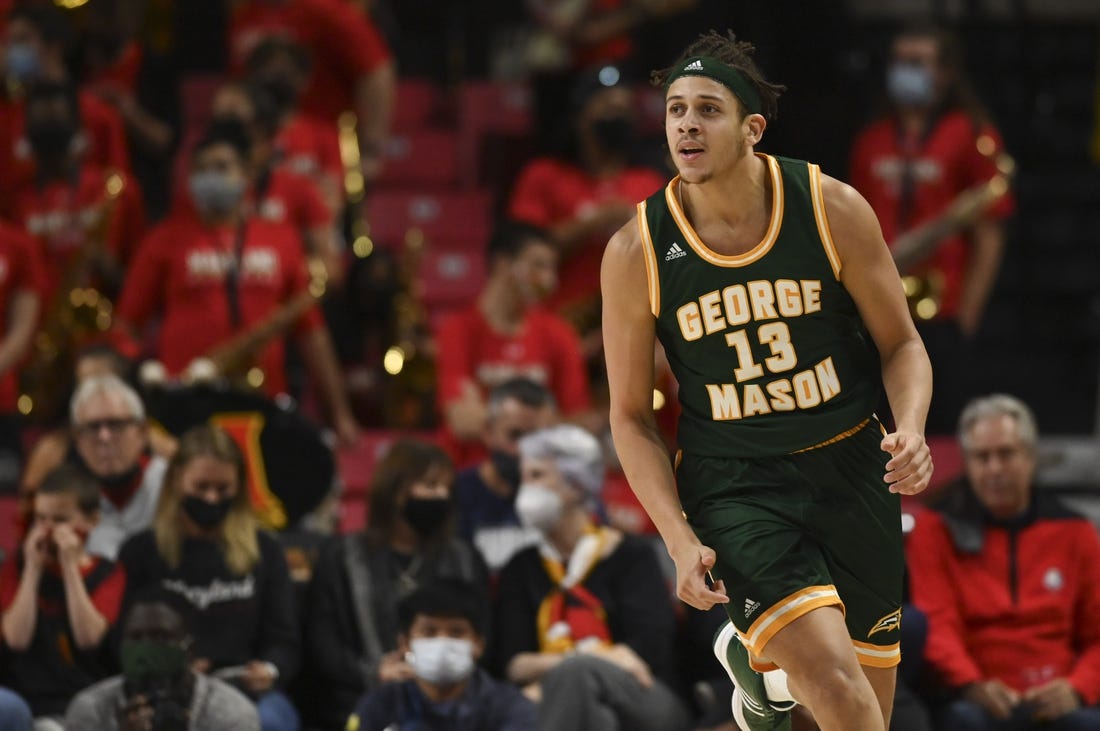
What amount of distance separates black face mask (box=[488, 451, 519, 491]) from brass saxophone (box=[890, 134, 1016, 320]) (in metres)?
2.56

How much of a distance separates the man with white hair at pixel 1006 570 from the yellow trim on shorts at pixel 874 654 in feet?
6.41

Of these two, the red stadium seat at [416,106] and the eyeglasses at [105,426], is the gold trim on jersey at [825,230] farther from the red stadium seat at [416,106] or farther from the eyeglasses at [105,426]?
the red stadium seat at [416,106]

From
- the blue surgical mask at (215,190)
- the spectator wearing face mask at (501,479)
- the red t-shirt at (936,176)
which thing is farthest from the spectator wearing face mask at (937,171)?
the blue surgical mask at (215,190)

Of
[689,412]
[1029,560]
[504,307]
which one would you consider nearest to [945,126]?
[504,307]

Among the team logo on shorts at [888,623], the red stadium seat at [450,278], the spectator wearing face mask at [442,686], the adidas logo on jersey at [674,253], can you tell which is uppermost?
the red stadium seat at [450,278]

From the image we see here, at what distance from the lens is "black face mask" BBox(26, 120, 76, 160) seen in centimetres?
912

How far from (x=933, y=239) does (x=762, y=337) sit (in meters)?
4.84

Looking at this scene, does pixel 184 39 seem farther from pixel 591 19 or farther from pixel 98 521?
pixel 98 521

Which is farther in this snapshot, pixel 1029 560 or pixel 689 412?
pixel 1029 560

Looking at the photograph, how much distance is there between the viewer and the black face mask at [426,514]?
22.6ft

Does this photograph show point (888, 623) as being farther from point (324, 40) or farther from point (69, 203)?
point (324, 40)

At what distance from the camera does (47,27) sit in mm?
9711

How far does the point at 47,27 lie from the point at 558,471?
4224 mm

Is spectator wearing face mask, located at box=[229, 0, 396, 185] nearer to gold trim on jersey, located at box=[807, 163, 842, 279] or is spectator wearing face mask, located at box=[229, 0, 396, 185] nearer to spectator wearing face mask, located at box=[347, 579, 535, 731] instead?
spectator wearing face mask, located at box=[347, 579, 535, 731]
